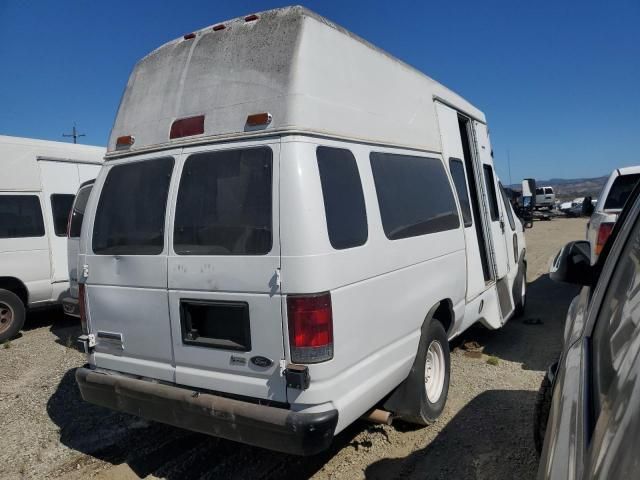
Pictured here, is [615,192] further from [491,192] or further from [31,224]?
[31,224]

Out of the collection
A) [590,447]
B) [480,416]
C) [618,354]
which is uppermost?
[618,354]

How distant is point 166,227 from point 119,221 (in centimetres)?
55

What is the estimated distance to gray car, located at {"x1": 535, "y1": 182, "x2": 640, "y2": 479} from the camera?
3.46 feet

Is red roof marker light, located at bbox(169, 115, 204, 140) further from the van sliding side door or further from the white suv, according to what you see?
the white suv

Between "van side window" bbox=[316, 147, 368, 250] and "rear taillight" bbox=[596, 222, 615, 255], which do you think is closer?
"van side window" bbox=[316, 147, 368, 250]

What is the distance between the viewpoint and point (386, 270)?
338cm

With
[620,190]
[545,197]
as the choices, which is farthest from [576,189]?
[620,190]

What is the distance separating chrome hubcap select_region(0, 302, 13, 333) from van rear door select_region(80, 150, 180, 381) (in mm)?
4591

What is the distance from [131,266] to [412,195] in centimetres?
215

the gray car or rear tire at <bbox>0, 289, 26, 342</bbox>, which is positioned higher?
the gray car

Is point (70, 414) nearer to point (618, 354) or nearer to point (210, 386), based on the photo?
point (210, 386)

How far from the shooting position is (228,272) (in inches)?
118

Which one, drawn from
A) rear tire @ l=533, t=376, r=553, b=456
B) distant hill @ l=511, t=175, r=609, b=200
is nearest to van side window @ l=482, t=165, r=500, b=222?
rear tire @ l=533, t=376, r=553, b=456

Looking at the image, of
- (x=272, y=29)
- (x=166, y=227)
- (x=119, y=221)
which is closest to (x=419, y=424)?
(x=166, y=227)
